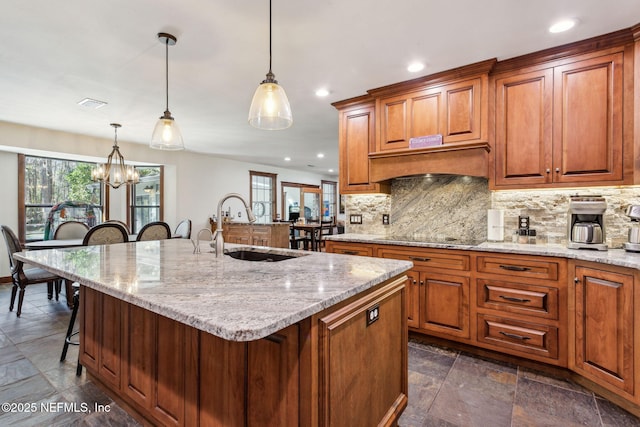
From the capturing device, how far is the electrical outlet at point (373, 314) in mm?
1430

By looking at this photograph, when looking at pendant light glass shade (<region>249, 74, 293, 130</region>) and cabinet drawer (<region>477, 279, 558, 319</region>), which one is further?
cabinet drawer (<region>477, 279, 558, 319</region>)

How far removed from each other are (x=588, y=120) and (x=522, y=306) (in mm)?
1505

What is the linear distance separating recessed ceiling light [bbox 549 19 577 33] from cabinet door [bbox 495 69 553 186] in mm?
388

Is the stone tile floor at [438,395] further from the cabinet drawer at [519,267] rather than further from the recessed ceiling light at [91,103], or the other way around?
the recessed ceiling light at [91,103]

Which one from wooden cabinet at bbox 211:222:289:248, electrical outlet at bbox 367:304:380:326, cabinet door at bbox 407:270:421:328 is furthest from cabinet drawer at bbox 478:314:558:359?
wooden cabinet at bbox 211:222:289:248

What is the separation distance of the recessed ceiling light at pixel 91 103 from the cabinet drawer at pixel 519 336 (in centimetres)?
455

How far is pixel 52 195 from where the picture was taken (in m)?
5.52

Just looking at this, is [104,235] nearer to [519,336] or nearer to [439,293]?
[439,293]

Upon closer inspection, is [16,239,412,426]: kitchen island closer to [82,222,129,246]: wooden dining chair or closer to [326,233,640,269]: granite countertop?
[326,233,640,269]: granite countertop

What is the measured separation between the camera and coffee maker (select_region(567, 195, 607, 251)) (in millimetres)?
2283

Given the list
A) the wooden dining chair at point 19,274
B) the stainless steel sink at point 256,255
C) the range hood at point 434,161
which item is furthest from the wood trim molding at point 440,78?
the wooden dining chair at point 19,274

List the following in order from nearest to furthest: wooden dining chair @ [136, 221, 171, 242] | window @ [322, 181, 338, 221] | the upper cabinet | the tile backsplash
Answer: the upper cabinet < the tile backsplash < wooden dining chair @ [136, 221, 171, 242] < window @ [322, 181, 338, 221]

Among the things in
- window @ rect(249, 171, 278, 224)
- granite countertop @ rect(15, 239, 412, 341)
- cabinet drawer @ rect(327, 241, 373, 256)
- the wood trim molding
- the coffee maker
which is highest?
the wood trim molding

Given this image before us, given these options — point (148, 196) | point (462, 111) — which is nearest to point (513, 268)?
point (462, 111)
